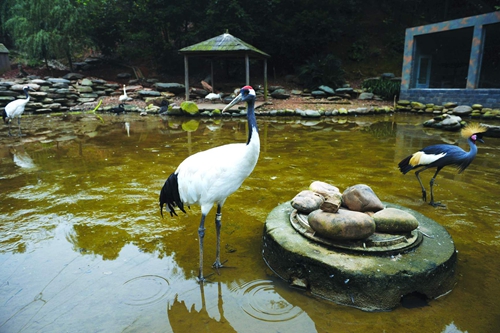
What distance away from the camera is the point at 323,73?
20.0 m

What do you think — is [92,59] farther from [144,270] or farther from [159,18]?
[144,270]

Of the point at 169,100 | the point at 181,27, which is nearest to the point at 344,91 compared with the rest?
the point at 169,100

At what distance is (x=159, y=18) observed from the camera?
21234mm

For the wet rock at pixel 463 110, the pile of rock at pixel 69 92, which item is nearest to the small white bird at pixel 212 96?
the pile of rock at pixel 69 92

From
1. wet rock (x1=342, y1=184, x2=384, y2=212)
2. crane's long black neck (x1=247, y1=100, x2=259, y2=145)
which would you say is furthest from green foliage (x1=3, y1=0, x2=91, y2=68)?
wet rock (x1=342, y1=184, x2=384, y2=212)

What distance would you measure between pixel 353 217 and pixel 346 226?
0.11 metres

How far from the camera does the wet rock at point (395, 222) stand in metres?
3.03

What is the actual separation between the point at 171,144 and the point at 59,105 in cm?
1183

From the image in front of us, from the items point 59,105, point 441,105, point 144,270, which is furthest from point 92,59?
point 144,270

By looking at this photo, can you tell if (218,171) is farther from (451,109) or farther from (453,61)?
(453,61)

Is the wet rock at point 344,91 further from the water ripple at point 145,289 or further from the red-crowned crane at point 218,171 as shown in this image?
the water ripple at point 145,289

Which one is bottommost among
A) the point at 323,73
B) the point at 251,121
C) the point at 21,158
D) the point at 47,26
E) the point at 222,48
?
the point at 21,158

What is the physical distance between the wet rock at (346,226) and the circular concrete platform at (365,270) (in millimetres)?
119

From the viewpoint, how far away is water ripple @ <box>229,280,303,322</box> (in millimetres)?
2650
